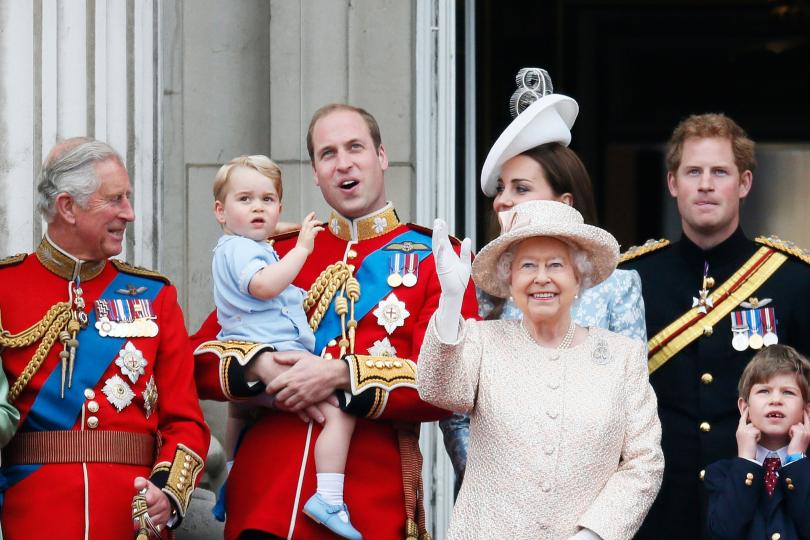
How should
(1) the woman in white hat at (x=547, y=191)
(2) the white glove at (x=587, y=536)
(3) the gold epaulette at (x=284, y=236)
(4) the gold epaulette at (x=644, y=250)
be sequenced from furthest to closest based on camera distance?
(4) the gold epaulette at (x=644, y=250), (3) the gold epaulette at (x=284, y=236), (1) the woman in white hat at (x=547, y=191), (2) the white glove at (x=587, y=536)

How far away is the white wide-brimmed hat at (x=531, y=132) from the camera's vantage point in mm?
Result: 5543

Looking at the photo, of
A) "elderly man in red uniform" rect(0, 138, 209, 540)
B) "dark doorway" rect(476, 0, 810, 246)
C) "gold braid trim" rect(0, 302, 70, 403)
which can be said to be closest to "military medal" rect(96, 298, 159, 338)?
"elderly man in red uniform" rect(0, 138, 209, 540)

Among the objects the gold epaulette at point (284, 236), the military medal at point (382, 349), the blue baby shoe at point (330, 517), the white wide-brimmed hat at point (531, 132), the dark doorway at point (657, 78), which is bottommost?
the blue baby shoe at point (330, 517)

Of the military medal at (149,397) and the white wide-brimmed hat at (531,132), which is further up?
the white wide-brimmed hat at (531,132)

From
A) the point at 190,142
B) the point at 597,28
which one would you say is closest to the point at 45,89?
the point at 190,142

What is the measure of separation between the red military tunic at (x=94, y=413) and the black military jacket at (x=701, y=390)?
53.2 inches

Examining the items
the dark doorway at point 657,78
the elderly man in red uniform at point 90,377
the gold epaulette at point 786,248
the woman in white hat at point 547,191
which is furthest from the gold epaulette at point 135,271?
the dark doorway at point 657,78

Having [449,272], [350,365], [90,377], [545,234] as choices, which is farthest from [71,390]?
[545,234]

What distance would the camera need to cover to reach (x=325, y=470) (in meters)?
5.34

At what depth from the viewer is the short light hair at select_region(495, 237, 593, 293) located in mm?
5031

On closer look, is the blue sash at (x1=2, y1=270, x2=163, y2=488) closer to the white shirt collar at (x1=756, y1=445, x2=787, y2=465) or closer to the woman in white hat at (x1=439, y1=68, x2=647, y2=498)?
the woman in white hat at (x1=439, y1=68, x2=647, y2=498)

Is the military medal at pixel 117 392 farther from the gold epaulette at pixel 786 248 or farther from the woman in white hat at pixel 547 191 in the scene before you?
the gold epaulette at pixel 786 248

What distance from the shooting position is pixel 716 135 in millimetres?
5812

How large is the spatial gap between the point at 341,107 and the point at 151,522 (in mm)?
1350
